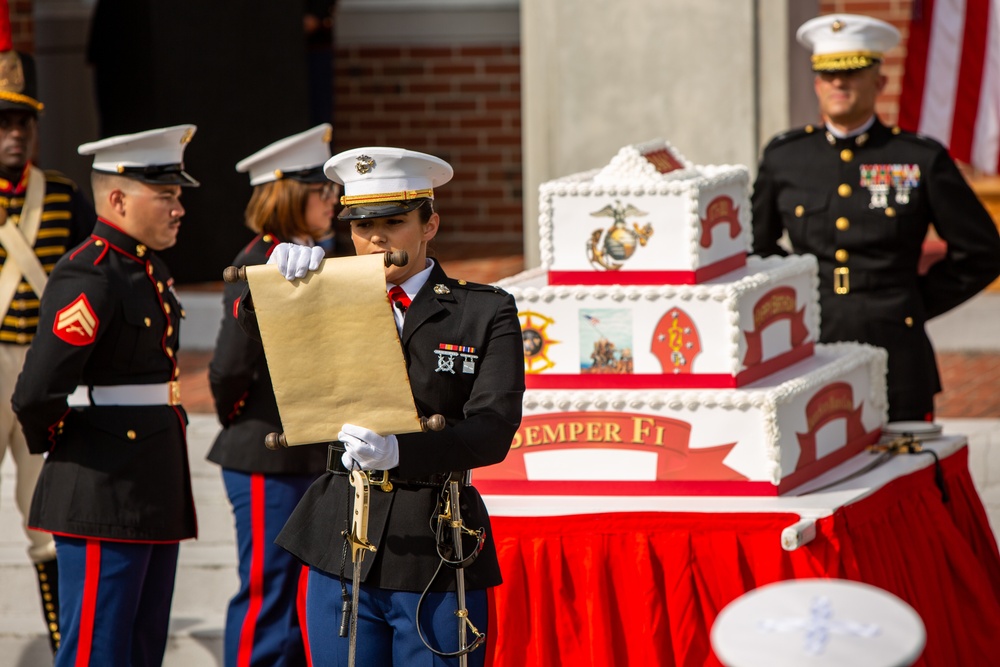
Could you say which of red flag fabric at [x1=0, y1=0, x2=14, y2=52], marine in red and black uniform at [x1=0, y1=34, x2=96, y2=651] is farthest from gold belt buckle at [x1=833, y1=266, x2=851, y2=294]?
red flag fabric at [x1=0, y1=0, x2=14, y2=52]

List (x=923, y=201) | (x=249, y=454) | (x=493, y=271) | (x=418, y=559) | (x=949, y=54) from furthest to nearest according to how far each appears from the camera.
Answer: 1. (x=493, y=271)
2. (x=949, y=54)
3. (x=923, y=201)
4. (x=249, y=454)
5. (x=418, y=559)

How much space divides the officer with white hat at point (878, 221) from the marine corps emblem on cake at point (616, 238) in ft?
3.95

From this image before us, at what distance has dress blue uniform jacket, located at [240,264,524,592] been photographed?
3.33 meters

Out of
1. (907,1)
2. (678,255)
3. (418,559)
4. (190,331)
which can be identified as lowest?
(190,331)

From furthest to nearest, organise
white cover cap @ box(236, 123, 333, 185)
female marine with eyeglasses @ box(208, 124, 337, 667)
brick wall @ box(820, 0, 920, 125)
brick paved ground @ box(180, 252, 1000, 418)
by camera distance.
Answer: brick wall @ box(820, 0, 920, 125), brick paved ground @ box(180, 252, 1000, 418), white cover cap @ box(236, 123, 333, 185), female marine with eyeglasses @ box(208, 124, 337, 667)

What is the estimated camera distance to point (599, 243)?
182 inches

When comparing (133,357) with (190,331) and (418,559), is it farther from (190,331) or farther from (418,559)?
(190,331)

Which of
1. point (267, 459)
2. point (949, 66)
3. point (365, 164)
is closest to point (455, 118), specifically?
point (949, 66)

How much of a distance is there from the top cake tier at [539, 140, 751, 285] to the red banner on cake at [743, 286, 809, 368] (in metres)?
0.18

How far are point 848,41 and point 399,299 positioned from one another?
264 centimetres

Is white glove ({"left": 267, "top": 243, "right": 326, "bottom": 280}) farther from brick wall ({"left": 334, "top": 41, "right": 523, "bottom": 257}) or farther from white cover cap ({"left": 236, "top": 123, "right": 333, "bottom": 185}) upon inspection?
brick wall ({"left": 334, "top": 41, "right": 523, "bottom": 257})

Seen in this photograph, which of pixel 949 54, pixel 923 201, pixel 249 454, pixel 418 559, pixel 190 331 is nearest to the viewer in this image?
pixel 418 559

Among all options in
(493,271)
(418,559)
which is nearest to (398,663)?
(418,559)

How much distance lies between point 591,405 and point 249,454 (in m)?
1.15
